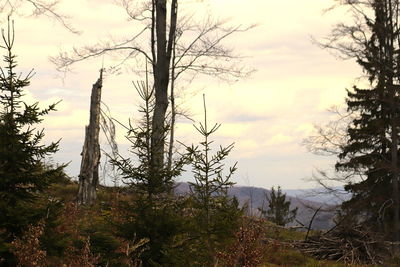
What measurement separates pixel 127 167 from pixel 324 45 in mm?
16834

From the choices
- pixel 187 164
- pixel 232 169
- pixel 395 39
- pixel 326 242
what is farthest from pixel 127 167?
pixel 395 39

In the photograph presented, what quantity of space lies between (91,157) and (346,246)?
8.51m

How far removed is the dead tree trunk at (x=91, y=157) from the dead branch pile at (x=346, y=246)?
7.03m

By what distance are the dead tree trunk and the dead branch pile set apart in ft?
23.1

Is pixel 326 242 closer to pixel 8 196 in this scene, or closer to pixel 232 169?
pixel 232 169

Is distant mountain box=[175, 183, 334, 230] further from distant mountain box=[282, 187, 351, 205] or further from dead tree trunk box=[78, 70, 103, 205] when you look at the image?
dead tree trunk box=[78, 70, 103, 205]

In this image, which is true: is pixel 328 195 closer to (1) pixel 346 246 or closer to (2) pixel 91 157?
(1) pixel 346 246

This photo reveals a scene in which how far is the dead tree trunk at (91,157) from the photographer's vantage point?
53.4ft

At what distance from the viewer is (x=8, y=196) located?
22.2 feet

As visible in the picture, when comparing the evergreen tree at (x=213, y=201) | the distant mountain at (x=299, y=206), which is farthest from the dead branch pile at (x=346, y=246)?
the evergreen tree at (x=213, y=201)

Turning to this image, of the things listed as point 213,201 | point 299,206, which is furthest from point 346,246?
point 299,206

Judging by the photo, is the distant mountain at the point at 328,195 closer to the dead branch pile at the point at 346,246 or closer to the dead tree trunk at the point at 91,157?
the dead branch pile at the point at 346,246

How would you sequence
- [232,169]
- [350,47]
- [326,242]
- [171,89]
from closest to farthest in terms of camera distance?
[232,169]
[326,242]
[350,47]
[171,89]

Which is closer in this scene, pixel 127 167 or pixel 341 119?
pixel 127 167
